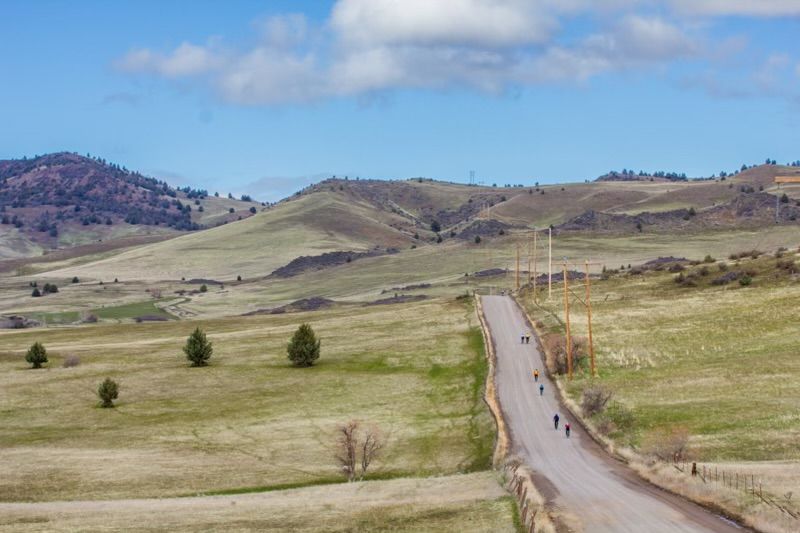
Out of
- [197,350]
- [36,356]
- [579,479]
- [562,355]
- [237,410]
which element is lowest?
[237,410]

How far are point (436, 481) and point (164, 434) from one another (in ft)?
87.9

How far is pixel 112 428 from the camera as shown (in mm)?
76188

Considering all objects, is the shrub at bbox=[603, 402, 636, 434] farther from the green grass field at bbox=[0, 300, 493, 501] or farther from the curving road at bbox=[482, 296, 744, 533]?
the green grass field at bbox=[0, 300, 493, 501]

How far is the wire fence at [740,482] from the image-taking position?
40.1m

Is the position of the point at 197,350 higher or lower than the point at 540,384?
higher

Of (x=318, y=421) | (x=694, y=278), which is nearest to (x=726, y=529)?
(x=318, y=421)

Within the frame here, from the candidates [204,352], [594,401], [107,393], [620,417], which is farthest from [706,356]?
[107,393]

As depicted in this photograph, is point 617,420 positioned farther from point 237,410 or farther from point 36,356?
point 36,356

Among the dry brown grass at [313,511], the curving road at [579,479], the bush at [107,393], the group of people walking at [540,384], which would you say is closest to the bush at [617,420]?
the curving road at [579,479]

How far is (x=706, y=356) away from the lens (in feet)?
295

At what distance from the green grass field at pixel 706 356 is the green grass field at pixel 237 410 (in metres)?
11.5

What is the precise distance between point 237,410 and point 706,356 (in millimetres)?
39016

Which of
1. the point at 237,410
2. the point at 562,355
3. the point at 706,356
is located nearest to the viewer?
the point at 237,410

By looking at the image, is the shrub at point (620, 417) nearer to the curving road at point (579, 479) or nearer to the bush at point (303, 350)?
the curving road at point (579, 479)
